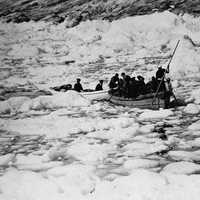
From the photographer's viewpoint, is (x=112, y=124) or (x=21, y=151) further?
(x=112, y=124)

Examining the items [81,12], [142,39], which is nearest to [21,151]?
[142,39]

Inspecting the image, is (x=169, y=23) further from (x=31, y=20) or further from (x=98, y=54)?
(x=31, y=20)

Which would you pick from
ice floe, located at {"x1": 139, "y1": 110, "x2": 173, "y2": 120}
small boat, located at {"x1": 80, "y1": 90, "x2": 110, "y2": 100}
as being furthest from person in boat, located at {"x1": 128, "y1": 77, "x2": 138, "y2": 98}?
small boat, located at {"x1": 80, "y1": 90, "x2": 110, "y2": 100}

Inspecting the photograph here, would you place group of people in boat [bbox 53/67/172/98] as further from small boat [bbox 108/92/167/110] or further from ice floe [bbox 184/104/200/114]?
ice floe [bbox 184/104/200/114]

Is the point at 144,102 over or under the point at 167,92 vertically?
under

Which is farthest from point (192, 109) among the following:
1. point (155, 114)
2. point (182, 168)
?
point (182, 168)

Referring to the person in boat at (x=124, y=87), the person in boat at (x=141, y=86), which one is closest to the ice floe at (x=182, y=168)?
the person in boat at (x=141, y=86)

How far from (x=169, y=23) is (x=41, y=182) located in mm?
17067

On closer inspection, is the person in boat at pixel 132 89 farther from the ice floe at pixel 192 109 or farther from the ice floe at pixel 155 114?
the ice floe at pixel 192 109

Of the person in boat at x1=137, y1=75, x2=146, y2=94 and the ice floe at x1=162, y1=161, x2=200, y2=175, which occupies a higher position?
the person in boat at x1=137, y1=75, x2=146, y2=94

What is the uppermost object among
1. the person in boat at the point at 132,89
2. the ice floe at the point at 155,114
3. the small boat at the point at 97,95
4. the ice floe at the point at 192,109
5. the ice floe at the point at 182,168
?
the person in boat at the point at 132,89

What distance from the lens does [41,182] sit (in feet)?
15.9

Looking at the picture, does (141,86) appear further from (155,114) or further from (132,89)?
(155,114)

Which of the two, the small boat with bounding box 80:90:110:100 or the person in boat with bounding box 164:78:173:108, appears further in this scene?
the small boat with bounding box 80:90:110:100
